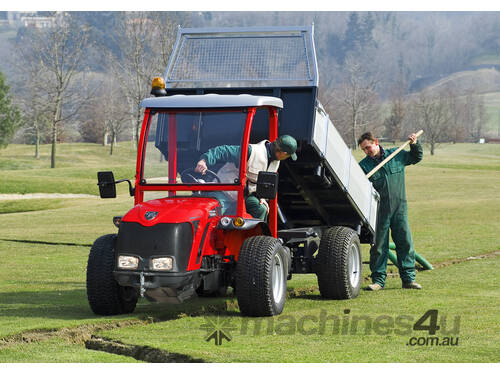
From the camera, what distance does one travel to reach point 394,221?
1191cm

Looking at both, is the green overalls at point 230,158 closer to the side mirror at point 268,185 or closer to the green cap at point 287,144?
the green cap at point 287,144

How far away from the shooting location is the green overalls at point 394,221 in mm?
11883

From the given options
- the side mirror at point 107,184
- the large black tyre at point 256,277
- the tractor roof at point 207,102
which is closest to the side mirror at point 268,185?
the large black tyre at point 256,277

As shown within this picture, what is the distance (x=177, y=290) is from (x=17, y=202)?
29.2m

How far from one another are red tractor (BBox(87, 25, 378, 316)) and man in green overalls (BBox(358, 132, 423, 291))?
0.91 meters

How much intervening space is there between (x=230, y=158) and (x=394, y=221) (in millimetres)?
3398

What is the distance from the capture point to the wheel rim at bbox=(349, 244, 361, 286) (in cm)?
1112

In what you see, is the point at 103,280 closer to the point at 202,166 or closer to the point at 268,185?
the point at 202,166

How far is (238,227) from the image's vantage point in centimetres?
895

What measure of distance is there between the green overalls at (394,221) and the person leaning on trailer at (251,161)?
2785mm

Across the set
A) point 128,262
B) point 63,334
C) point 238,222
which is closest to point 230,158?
point 238,222

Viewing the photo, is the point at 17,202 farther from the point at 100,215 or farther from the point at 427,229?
the point at 427,229

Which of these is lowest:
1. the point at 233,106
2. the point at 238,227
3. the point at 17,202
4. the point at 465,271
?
the point at 17,202

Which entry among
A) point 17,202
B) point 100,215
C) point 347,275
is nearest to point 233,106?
point 347,275
